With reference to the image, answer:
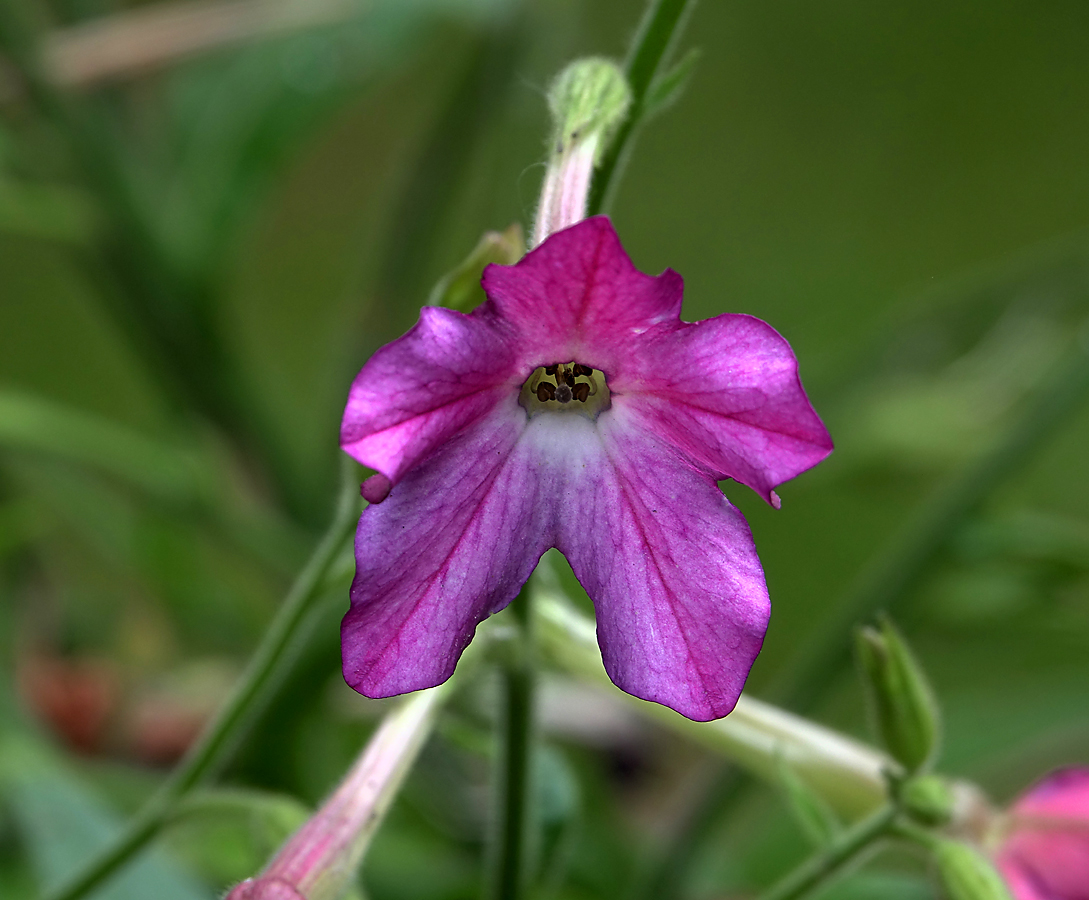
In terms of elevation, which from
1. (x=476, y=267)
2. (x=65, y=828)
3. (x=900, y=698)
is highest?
(x=476, y=267)

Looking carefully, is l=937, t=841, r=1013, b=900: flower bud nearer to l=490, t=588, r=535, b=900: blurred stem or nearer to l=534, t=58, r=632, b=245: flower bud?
l=490, t=588, r=535, b=900: blurred stem

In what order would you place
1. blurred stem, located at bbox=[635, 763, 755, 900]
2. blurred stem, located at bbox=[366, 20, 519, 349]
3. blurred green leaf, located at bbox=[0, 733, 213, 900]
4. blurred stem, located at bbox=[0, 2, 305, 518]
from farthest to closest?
1. blurred stem, located at bbox=[366, 20, 519, 349]
2. blurred stem, located at bbox=[0, 2, 305, 518]
3. blurred stem, located at bbox=[635, 763, 755, 900]
4. blurred green leaf, located at bbox=[0, 733, 213, 900]

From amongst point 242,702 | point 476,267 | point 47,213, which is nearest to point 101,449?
point 47,213

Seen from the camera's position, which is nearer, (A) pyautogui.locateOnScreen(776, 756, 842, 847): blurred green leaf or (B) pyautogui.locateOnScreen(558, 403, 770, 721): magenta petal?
(B) pyautogui.locateOnScreen(558, 403, 770, 721): magenta petal

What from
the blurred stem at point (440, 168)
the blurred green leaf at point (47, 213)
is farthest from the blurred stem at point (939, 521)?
the blurred green leaf at point (47, 213)

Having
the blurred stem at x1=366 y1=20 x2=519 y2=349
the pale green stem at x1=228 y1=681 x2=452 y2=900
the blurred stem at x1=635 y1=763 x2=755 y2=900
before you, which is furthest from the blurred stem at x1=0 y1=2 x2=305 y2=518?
the pale green stem at x1=228 y1=681 x2=452 y2=900

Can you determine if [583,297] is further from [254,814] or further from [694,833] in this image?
[694,833]

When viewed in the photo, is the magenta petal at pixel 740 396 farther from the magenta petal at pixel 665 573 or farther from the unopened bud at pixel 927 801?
the unopened bud at pixel 927 801
